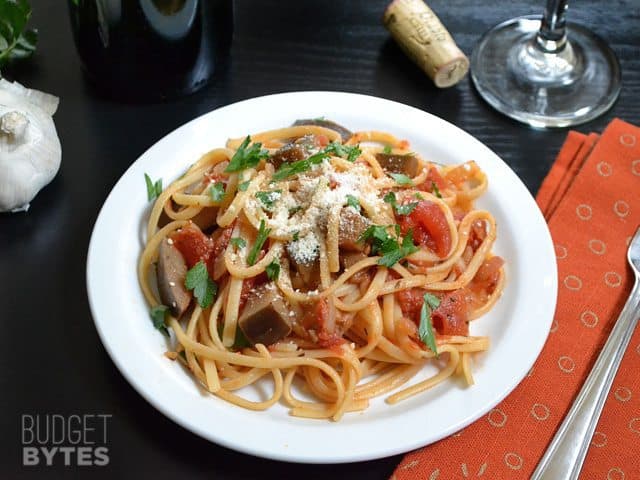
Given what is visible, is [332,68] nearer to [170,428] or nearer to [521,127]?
[521,127]

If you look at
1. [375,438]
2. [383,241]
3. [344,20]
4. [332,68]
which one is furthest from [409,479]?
[344,20]

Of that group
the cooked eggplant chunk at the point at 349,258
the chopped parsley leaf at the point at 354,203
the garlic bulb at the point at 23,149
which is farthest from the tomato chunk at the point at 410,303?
the garlic bulb at the point at 23,149

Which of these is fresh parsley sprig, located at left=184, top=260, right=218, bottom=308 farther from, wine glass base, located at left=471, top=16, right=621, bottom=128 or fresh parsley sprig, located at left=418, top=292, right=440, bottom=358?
wine glass base, located at left=471, top=16, right=621, bottom=128

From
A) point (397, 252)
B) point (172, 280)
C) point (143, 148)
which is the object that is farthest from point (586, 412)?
point (143, 148)

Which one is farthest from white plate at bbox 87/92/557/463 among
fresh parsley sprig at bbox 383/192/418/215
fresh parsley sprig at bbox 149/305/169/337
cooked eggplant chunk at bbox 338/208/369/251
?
cooked eggplant chunk at bbox 338/208/369/251

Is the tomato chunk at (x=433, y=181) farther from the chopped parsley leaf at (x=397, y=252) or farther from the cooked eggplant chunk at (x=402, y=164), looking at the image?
the chopped parsley leaf at (x=397, y=252)

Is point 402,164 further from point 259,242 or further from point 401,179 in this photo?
point 259,242

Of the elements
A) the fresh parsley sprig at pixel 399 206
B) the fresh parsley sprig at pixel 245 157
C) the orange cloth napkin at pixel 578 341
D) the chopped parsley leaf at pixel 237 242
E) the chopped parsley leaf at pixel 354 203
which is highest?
the chopped parsley leaf at pixel 354 203
